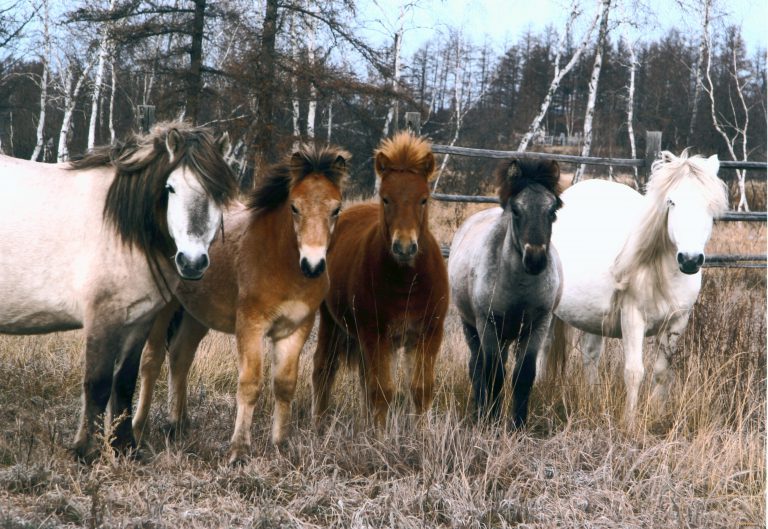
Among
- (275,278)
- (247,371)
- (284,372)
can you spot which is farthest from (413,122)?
(247,371)

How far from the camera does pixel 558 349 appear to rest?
601 cm

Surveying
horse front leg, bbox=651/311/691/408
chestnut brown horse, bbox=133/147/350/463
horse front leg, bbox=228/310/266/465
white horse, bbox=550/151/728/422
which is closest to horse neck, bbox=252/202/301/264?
chestnut brown horse, bbox=133/147/350/463

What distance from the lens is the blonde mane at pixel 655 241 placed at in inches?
201

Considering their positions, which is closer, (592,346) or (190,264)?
(190,264)

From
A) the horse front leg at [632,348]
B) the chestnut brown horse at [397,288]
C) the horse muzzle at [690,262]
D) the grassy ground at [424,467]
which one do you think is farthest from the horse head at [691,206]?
the chestnut brown horse at [397,288]

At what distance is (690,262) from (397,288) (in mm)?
1767

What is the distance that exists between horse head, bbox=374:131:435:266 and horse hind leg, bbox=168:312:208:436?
1.45 m

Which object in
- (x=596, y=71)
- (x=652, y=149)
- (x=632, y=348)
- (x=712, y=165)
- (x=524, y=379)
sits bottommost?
(x=524, y=379)

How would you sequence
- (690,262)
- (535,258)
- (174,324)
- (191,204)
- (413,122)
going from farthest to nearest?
(413,122) < (174,324) < (690,262) < (535,258) < (191,204)

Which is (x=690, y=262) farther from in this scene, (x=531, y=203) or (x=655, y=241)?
(x=531, y=203)

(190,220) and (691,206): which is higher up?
(691,206)

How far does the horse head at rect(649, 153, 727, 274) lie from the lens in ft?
15.8

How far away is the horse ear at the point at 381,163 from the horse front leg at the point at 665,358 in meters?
2.16

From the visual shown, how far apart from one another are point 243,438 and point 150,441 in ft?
2.27
